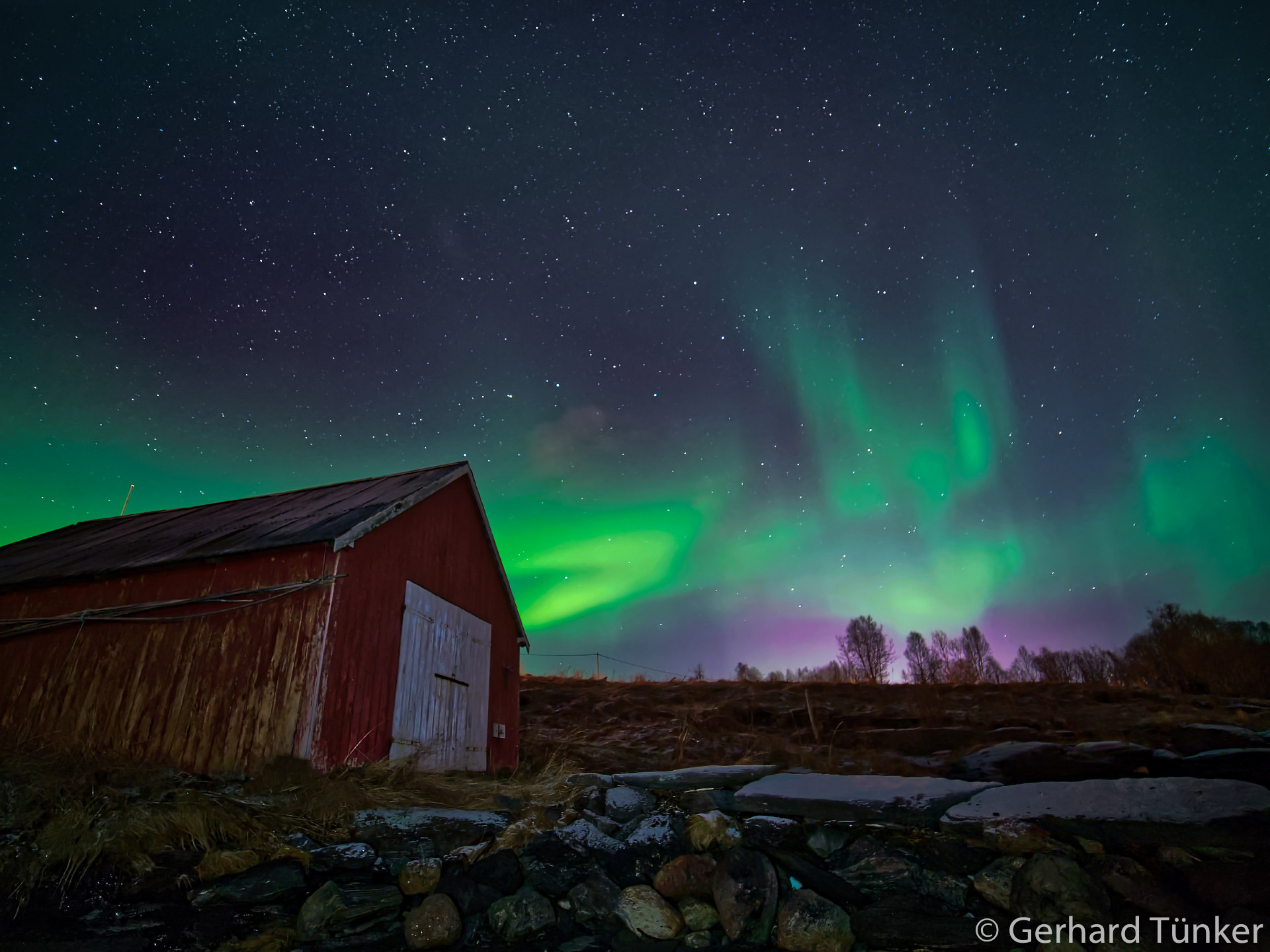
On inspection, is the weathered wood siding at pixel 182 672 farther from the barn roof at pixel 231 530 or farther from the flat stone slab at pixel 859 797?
the flat stone slab at pixel 859 797

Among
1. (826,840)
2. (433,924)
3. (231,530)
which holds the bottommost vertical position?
(433,924)

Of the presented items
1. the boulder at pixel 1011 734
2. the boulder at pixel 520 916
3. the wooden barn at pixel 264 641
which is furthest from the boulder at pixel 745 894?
the boulder at pixel 1011 734

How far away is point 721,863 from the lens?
575 cm

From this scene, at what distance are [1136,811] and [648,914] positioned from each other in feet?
14.2

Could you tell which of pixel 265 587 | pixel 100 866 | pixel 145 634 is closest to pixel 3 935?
pixel 100 866

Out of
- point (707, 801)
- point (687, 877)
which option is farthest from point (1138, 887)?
point (707, 801)

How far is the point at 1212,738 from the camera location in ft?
33.4

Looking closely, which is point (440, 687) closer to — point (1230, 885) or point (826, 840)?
point (826, 840)

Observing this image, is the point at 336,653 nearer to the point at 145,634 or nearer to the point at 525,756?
the point at 145,634

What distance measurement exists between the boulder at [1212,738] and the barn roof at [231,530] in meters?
12.3

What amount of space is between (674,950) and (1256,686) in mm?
27179

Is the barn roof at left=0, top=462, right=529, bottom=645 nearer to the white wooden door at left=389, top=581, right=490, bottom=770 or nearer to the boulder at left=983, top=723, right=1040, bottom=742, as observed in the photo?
the white wooden door at left=389, top=581, right=490, bottom=770

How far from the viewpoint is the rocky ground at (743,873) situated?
5000 mm

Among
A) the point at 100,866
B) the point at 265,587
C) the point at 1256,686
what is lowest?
the point at 100,866
